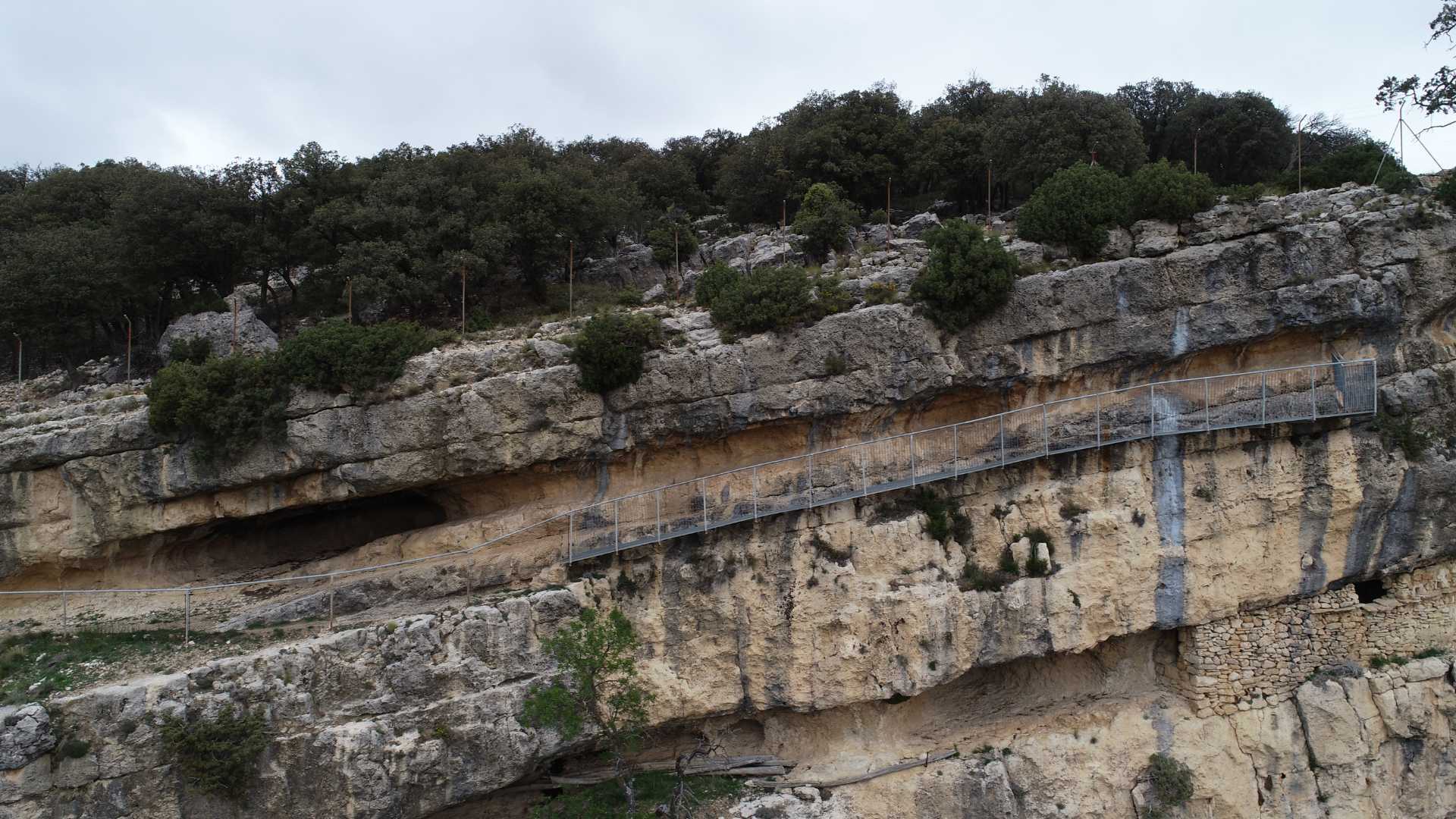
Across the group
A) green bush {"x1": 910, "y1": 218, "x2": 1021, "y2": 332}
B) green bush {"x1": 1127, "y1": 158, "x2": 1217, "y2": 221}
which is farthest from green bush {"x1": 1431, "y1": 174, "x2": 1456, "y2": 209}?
green bush {"x1": 910, "y1": 218, "x2": 1021, "y2": 332}

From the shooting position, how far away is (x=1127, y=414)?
19.2m

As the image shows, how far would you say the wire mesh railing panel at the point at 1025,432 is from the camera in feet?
63.2

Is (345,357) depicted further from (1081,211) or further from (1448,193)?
(1448,193)

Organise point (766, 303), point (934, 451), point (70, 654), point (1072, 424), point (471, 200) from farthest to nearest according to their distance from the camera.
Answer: point (471, 200), point (766, 303), point (934, 451), point (1072, 424), point (70, 654)

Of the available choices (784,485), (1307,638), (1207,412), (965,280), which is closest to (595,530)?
(784,485)

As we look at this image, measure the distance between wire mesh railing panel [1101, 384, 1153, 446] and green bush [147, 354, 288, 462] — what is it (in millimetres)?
18143

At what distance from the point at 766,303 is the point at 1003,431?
597 cm

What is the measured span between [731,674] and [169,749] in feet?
34.1

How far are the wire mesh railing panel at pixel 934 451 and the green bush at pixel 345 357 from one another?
11.6 m

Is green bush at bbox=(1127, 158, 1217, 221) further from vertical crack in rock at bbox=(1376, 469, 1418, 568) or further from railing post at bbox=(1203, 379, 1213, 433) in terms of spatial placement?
vertical crack in rock at bbox=(1376, 469, 1418, 568)

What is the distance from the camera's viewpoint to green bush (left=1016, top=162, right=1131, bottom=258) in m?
20.9

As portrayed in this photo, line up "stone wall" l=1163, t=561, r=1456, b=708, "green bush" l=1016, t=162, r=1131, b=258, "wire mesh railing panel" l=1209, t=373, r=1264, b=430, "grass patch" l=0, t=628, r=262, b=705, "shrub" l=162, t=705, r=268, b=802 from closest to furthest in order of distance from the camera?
"shrub" l=162, t=705, r=268, b=802, "grass patch" l=0, t=628, r=262, b=705, "wire mesh railing panel" l=1209, t=373, r=1264, b=430, "stone wall" l=1163, t=561, r=1456, b=708, "green bush" l=1016, t=162, r=1131, b=258

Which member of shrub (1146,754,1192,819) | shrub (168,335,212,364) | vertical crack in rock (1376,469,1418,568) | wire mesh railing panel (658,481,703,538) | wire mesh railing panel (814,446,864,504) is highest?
shrub (168,335,212,364)

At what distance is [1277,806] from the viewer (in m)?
19.0
